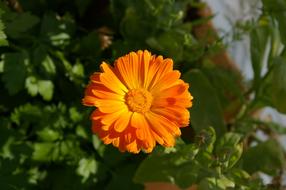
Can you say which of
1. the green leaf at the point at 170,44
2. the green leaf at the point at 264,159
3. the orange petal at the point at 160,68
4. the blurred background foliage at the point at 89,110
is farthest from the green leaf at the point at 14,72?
the green leaf at the point at 264,159

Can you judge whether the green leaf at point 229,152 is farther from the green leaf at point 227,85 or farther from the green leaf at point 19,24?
the green leaf at point 19,24

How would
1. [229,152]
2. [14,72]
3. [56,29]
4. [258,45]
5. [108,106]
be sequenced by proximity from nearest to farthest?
[108,106] < [229,152] < [14,72] < [56,29] < [258,45]

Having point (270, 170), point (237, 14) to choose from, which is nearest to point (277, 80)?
point (270, 170)

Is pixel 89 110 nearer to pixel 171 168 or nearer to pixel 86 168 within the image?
pixel 86 168

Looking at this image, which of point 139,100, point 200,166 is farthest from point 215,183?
point 139,100

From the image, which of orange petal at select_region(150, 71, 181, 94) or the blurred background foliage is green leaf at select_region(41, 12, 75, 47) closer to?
the blurred background foliage
